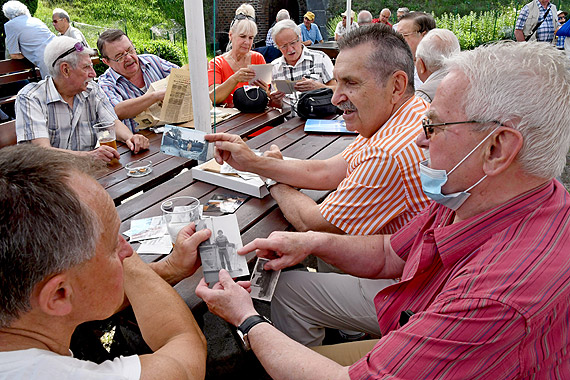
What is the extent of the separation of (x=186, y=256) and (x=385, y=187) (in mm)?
907

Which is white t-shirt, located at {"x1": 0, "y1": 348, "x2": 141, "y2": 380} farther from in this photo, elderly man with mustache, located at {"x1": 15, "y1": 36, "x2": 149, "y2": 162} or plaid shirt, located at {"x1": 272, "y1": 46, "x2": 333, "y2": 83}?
plaid shirt, located at {"x1": 272, "y1": 46, "x2": 333, "y2": 83}

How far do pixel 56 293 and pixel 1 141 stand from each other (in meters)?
2.40

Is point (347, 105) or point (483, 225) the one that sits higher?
point (347, 105)

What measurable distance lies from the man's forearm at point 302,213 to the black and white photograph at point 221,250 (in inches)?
15.1

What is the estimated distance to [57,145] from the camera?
3.23m

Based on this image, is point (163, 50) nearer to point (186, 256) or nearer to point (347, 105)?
point (347, 105)

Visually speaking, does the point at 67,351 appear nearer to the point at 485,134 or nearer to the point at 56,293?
the point at 56,293

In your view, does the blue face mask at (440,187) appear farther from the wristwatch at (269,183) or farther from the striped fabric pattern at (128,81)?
the striped fabric pattern at (128,81)

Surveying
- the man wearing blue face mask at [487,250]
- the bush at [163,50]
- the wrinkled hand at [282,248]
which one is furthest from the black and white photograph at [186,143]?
the bush at [163,50]

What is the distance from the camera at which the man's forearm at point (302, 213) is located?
210 cm

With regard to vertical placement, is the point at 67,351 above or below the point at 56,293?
below

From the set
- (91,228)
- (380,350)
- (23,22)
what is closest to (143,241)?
(91,228)

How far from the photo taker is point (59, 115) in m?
3.16

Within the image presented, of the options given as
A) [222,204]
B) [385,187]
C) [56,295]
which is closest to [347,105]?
[385,187]
